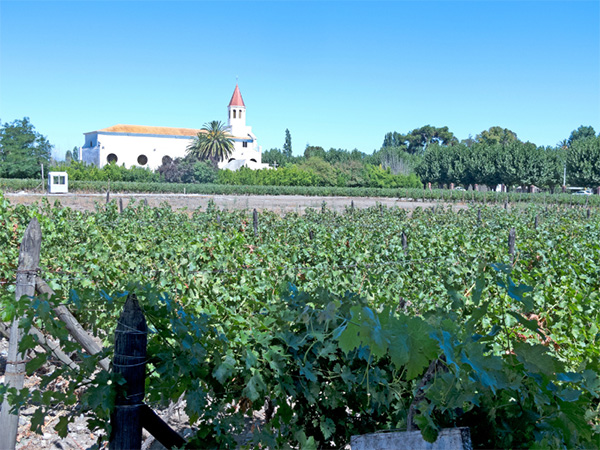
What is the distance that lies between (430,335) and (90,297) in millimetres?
1133

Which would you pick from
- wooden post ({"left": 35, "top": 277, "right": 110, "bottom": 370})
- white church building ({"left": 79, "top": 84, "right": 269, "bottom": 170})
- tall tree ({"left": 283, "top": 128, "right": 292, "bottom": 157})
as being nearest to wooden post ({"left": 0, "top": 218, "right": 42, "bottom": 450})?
wooden post ({"left": 35, "top": 277, "right": 110, "bottom": 370})

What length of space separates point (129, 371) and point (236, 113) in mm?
82363

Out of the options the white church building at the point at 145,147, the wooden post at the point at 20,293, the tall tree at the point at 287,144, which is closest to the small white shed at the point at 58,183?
the white church building at the point at 145,147

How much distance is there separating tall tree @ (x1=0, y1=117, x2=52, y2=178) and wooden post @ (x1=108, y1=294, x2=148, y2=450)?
191 feet

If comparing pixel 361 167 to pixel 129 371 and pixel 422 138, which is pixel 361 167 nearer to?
pixel 422 138

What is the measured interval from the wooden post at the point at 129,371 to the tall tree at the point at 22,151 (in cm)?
5815

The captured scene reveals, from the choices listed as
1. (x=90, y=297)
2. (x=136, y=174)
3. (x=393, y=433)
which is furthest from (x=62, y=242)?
Answer: (x=136, y=174)

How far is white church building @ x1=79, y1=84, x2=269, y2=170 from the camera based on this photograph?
236 ft

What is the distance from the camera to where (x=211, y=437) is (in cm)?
175

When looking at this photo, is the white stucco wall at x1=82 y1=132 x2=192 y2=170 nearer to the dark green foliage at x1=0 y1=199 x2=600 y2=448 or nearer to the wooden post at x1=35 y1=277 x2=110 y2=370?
the wooden post at x1=35 y1=277 x2=110 y2=370

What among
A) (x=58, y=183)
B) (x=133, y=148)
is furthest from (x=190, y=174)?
(x=58, y=183)

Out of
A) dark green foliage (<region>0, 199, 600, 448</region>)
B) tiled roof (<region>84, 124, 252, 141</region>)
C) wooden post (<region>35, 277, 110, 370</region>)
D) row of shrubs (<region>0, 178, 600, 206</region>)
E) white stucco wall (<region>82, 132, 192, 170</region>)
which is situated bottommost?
wooden post (<region>35, 277, 110, 370</region>)

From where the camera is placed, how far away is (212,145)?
7169 centimetres

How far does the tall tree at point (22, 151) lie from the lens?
173ft
